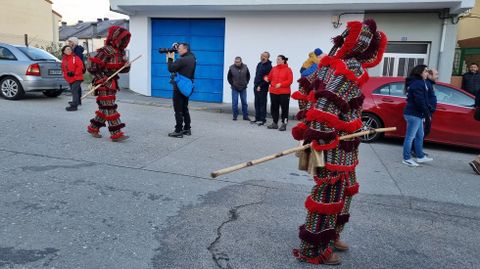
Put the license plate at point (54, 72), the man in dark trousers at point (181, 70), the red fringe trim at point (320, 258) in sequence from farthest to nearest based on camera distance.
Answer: the license plate at point (54, 72) → the man in dark trousers at point (181, 70) → the red fringe trim at point (320, 258)

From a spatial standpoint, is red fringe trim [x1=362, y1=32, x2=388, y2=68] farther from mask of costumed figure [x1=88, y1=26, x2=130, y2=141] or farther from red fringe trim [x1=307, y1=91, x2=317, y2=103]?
mask of costumed figure [x1=88, y1=26, x2=130, y2=141]

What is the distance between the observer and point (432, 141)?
829 cm

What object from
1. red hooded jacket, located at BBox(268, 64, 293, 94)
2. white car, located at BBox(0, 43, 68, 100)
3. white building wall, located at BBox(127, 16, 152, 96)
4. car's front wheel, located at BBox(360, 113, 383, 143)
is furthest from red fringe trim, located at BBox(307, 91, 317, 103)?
white building wall, located at BBox(127, 16, 152, 96)

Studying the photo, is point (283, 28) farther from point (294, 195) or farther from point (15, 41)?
point (15, 41)

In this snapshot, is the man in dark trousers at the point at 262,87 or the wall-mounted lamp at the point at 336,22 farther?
the wall-mounted lamp at the point at 336,22

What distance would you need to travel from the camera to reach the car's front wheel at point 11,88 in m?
11.1

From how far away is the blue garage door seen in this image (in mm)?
13898

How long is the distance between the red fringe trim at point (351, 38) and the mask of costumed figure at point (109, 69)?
4843mm

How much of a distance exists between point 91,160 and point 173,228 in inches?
105

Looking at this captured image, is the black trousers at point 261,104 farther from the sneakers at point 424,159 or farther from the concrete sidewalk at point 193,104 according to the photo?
the sneakers at point 424,159

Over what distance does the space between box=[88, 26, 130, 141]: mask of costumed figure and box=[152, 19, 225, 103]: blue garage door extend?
6.92 meters

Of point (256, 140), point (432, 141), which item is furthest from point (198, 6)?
point (432, 141)

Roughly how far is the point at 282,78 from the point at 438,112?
11.0 feet

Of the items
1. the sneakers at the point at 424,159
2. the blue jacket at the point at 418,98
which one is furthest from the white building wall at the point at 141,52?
the sneakers at the point at 424,159
